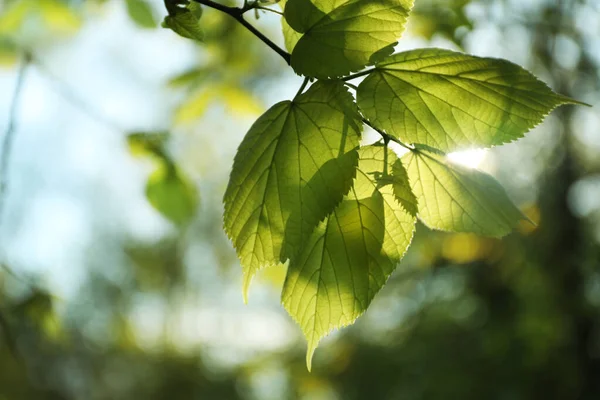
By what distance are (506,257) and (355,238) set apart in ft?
15.2

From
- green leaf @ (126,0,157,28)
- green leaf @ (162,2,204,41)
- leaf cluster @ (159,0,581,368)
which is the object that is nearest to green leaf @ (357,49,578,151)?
leaf cluster @ (159,0,581,368)

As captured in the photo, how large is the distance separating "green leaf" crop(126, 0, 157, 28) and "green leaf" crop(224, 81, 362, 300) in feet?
1.69

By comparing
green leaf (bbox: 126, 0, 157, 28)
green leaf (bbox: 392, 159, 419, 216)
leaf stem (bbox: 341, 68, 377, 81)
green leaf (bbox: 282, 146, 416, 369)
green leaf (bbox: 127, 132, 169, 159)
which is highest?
green leaf (bbox: 126, 0, 157, 28)

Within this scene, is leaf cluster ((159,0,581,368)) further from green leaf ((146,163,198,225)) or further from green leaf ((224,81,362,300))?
green leaf ((146,163,198,225))

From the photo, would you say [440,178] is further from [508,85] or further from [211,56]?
[211,56]

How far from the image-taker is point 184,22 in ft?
1.11

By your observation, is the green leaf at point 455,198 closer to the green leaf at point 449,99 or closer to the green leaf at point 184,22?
the green leaf at point 449,99

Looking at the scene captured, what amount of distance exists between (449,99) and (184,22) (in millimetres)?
166

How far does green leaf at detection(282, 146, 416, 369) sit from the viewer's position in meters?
0.33

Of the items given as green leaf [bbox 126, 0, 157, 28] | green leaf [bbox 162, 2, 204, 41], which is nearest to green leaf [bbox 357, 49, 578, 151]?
green leaf [bbox 162, 2, 204, 41]

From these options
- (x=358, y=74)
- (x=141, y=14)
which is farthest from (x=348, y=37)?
(x=141, y=14)

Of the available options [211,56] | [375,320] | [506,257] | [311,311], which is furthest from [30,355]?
[311,311]

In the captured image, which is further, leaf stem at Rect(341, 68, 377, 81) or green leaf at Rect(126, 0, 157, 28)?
green leaf at Rect(126, 0, 157, 28)

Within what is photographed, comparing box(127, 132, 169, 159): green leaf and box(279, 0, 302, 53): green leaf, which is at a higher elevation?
box(279, 0, 302, 53): green leaf
